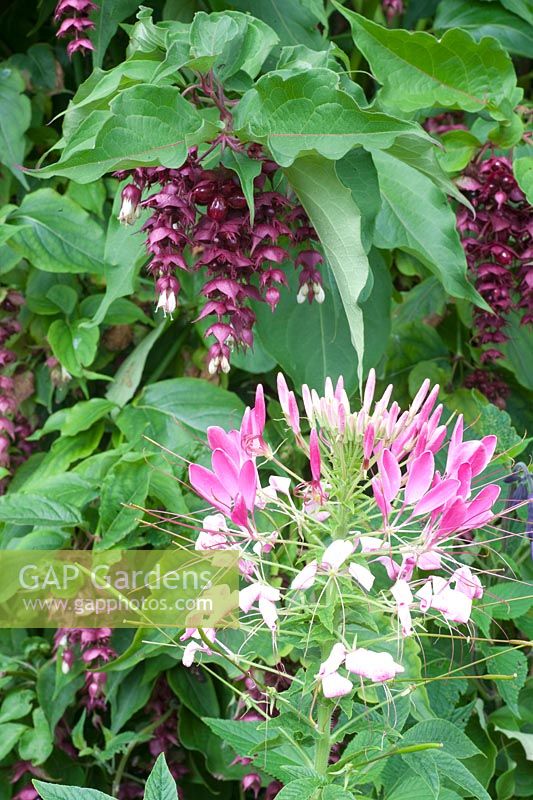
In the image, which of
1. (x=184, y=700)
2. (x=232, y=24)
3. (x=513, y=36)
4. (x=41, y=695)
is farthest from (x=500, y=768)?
(x=513, y=36)

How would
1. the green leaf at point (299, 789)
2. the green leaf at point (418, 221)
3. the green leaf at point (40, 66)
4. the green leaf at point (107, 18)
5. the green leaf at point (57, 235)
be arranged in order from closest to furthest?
the green leaf at point (299, 789) → the green leaf at point (418, 221) → the green leaf at point (107, 18) → the green leaf at point (57, 235) → the green leaf at point (40, 66)

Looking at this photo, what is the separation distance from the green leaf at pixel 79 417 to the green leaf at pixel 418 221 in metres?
0.41

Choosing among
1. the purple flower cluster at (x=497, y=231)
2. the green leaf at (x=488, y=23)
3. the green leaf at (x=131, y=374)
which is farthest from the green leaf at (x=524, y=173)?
the green leaf at (x=131, y=374)

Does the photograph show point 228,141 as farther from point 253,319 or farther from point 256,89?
point 253,319

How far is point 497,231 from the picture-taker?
96 centimetres

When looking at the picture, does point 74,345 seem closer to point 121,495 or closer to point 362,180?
point 121,495

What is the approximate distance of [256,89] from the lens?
76cm

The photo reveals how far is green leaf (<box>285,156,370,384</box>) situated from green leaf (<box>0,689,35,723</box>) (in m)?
0.61

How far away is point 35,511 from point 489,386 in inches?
23.4

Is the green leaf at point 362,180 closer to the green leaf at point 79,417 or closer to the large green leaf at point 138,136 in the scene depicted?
the large green leaf at point 138,136

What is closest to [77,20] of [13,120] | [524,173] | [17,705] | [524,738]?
[13,120]

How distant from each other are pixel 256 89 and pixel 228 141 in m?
0.05

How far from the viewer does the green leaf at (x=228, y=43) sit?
0.79 metres

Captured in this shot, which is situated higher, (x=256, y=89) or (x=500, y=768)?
(x=256, y=89)
